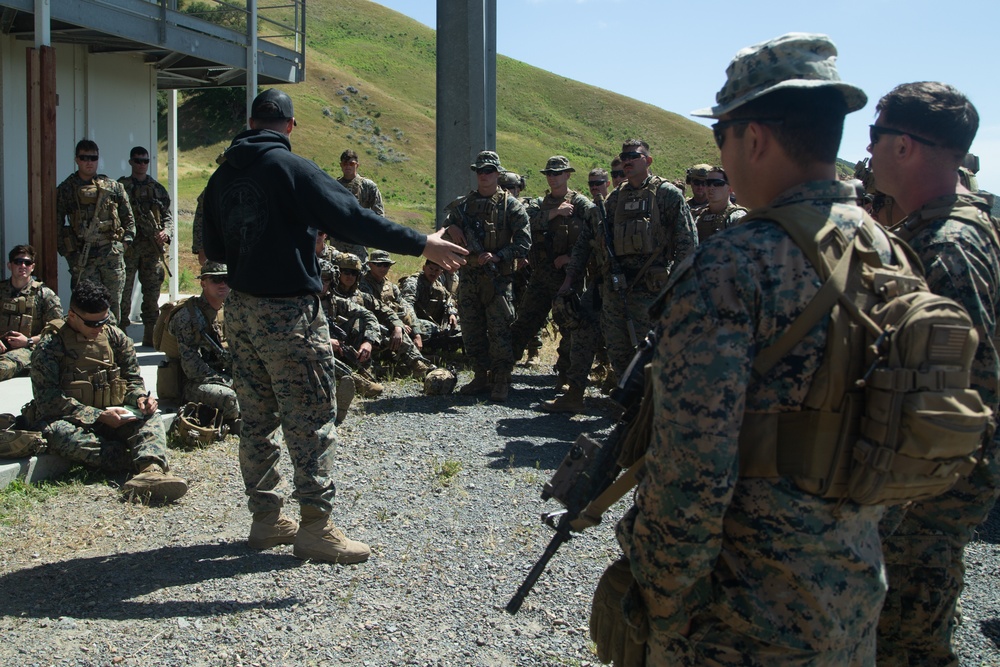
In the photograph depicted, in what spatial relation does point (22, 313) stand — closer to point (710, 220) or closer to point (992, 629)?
point (710, 220)

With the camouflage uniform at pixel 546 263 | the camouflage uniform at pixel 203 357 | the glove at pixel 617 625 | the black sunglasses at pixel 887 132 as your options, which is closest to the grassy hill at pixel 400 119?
the camouflage uniform at pixel 546 263

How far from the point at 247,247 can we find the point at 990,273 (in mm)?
2963

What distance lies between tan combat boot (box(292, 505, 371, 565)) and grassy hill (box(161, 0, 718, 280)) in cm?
2508

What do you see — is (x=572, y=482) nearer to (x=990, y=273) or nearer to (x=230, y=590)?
(x=990, y=273)

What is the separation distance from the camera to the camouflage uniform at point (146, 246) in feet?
31.6

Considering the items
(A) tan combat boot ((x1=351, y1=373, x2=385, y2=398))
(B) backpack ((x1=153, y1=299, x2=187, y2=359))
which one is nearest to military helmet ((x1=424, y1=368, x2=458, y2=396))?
(A) tan combat boot ((x1=351, y1=373, x2=385, y2=398))

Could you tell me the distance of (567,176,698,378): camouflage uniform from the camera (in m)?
7.05

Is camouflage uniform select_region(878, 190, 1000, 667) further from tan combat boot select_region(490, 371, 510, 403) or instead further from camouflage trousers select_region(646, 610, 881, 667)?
tan combat boot select_region(490, 371, 510, 403)

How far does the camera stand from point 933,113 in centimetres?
261

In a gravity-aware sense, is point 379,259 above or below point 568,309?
above

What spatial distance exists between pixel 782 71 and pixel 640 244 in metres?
5.17

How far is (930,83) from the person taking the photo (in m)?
2.65

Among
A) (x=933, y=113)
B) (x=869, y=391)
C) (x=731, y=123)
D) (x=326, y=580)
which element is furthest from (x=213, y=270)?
(x=869, y=391)

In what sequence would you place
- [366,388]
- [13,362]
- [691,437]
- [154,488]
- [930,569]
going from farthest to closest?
1. [366,388]
2. [13,362]
3. [154,488]
4. [930,569]
5. [691,437]
